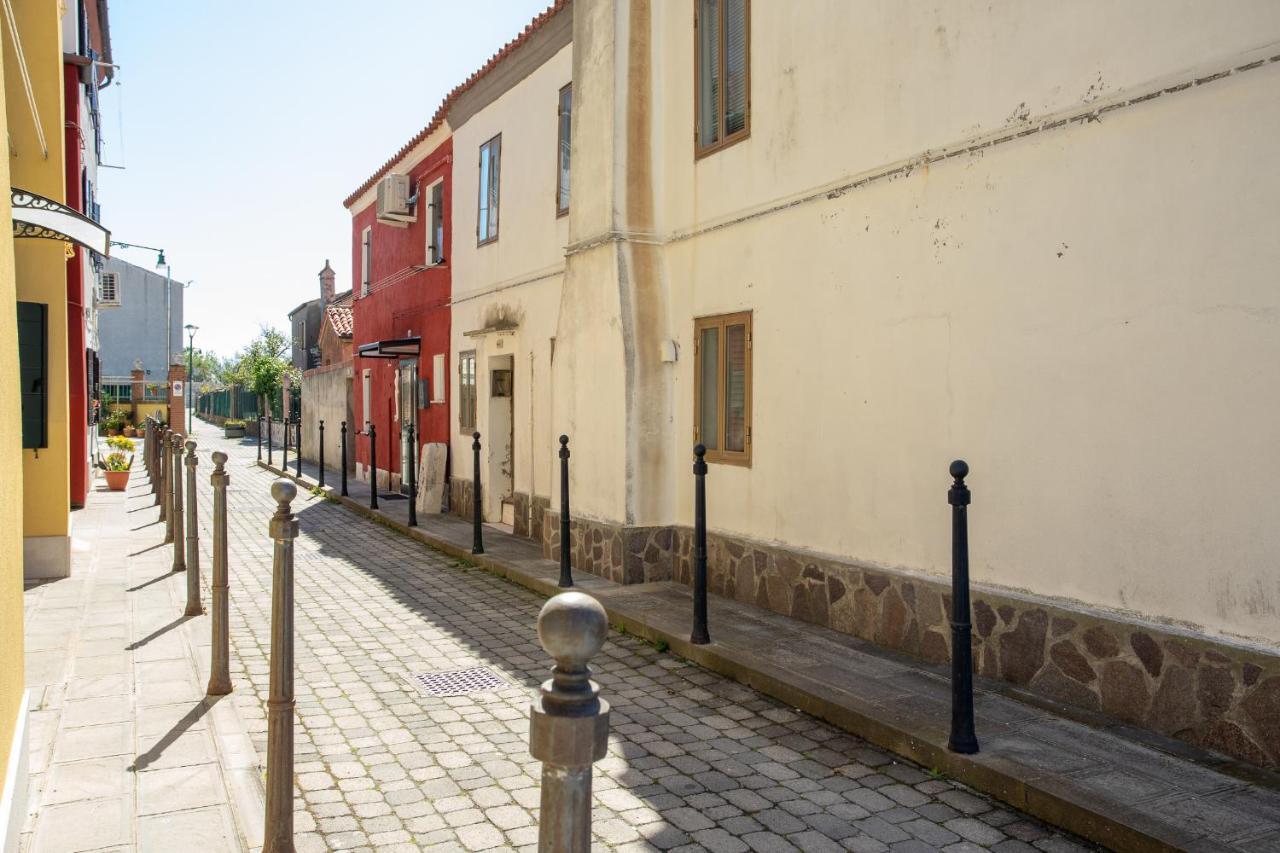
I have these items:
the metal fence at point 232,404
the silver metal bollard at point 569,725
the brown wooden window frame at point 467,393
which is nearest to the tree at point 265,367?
the metal fence at point 232,404

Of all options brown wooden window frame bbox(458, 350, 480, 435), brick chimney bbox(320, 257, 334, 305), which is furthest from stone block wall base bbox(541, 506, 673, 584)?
brick chimney bbox(320, 257, 334, 305)

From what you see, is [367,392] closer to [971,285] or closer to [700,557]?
[700,557]

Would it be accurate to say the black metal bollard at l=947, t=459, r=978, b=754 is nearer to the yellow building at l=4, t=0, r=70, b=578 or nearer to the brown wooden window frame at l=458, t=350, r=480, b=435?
the yellow building at l=4, t=0, r=70, b=578

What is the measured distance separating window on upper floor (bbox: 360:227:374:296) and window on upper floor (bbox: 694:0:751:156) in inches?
501

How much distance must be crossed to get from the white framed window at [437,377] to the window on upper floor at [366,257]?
16.8ft

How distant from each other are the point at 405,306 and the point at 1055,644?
567 inches

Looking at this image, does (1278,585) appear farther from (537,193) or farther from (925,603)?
(537,193)

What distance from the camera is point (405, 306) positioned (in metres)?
17.6

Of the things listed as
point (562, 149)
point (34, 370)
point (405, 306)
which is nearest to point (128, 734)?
point (34, 370)

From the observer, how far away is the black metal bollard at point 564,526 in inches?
340

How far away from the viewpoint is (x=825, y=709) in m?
5.30


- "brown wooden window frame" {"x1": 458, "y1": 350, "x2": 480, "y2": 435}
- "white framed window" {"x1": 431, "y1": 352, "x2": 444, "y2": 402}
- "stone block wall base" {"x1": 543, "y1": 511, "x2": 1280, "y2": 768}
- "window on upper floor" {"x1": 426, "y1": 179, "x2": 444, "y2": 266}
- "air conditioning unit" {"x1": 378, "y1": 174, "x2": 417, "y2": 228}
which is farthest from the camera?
"air conditioning unit" {"x1": 378, "y1": 174, "x2": 417, "y2": 228}

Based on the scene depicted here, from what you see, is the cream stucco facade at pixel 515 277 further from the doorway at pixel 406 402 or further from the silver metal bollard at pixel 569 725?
the silver metal bollard at pixel 569 725

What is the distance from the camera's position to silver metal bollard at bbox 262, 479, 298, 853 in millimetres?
3477
